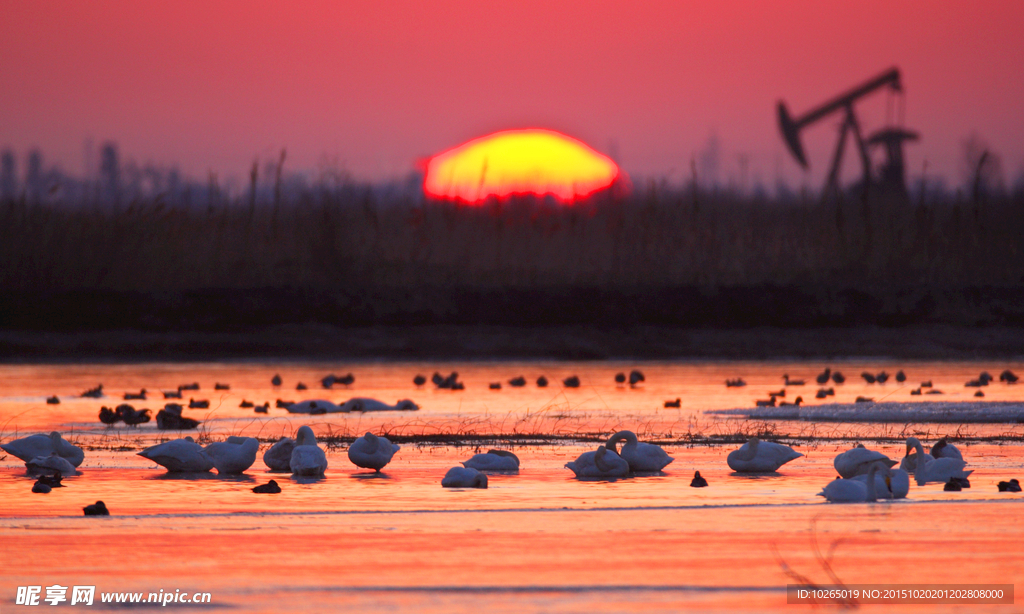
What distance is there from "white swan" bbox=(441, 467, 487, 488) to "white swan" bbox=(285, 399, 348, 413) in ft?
18.4

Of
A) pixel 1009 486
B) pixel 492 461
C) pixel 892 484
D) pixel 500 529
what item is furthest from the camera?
pixel 492 461

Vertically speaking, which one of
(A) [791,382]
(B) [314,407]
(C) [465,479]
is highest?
(A) [791,382]

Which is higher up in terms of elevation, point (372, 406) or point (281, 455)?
point (372, 406)

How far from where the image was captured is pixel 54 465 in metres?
9.39

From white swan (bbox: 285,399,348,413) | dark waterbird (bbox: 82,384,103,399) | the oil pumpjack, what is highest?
the oil pumpjack

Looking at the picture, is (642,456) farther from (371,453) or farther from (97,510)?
(97,510)

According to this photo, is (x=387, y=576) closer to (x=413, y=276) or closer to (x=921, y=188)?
(x=413, y=276)

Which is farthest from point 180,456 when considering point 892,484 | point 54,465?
point 892,484

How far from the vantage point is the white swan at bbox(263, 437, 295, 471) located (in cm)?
973

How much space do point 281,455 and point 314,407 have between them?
4555 mm

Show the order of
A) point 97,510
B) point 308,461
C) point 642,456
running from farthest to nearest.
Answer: point 642,456 < point 308,461 < point 97,510

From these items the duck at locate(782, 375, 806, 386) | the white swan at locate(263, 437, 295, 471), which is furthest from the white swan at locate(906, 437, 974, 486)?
the duck at locate(782, 375, 806, 386)

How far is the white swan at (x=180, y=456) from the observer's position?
9633 mm

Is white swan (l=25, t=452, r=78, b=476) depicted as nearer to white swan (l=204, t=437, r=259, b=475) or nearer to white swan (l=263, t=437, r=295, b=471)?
white swan (l=204, t=437, r=259, b=475)
